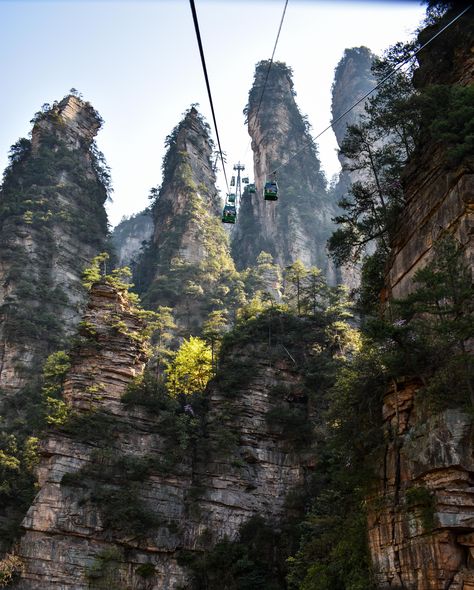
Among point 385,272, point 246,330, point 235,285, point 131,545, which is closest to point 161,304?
point 235,285

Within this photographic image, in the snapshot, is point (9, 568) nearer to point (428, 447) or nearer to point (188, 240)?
point (428, 447)

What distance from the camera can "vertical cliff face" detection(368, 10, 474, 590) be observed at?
12734 millimetres

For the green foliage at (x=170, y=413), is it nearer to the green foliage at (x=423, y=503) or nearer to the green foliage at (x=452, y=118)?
the green foliage at (x=423, y=503)

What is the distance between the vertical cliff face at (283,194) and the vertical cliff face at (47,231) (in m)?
18.8

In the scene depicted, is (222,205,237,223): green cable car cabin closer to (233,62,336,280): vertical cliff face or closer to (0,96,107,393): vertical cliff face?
(0,96,107,393): vertical cliff face

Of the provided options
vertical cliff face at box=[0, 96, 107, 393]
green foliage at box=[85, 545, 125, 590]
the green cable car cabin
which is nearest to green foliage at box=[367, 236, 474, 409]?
the green cable car cabin

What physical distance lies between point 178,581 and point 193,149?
160 feet

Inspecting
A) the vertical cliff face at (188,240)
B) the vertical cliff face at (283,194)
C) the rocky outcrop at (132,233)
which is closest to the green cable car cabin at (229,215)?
the vertical cliff face at (188,240)

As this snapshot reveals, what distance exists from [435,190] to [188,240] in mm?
41660

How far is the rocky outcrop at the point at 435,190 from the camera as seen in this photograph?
623 inches

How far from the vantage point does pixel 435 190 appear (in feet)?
57.3

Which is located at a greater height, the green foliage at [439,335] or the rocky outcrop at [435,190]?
the rocky outcrop at [435,190]

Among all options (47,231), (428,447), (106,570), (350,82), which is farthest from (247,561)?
(350,82)

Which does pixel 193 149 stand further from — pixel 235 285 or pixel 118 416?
pixel 118 416
